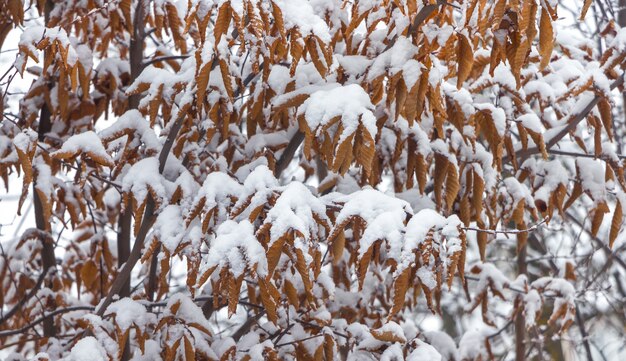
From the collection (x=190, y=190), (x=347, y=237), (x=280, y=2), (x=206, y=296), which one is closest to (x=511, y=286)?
(x=347, y=237)

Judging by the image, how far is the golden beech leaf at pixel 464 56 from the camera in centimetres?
204

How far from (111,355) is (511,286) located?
5.96ft

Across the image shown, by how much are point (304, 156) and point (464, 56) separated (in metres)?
0.60

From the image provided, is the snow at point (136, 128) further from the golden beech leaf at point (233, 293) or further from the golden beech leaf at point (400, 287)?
the golden beech leaf at point (400, 287)

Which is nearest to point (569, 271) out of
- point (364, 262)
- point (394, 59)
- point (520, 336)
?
point (520, 336)

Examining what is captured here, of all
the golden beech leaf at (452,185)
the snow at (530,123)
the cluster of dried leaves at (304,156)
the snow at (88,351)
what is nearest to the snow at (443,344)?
the cluster of dried leaves at (304,156)

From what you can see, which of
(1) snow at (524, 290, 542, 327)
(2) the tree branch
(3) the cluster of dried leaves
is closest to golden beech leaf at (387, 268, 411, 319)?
(3) the cluster of dried leaves

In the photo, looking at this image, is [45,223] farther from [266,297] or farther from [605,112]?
[605,112]

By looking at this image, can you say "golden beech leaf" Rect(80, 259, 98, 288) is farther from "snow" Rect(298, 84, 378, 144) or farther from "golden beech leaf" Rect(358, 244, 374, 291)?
"golden beech leaf" Rect(358, 244, 374, 291)

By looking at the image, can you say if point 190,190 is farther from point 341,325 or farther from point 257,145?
point 341,325

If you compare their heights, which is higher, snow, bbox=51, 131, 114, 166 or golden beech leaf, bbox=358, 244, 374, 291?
snow, bbox=51, 131, 114, 166

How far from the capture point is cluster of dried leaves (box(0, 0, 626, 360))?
75.2 inches

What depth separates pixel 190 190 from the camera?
89.0 inches

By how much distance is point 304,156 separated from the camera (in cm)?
242
